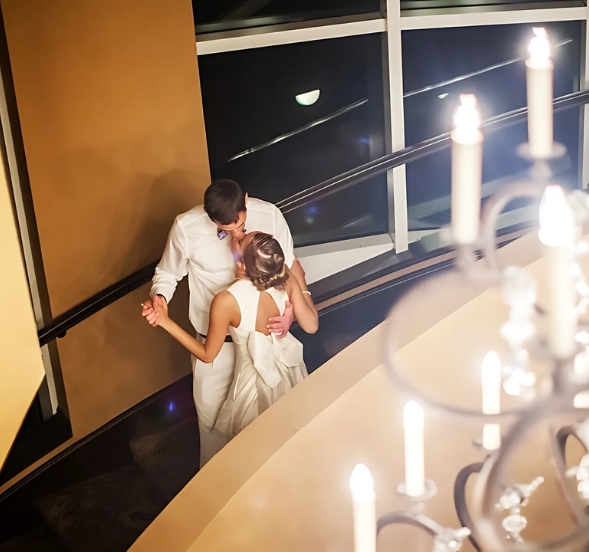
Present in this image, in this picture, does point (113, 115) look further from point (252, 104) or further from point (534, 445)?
point (534, 445)

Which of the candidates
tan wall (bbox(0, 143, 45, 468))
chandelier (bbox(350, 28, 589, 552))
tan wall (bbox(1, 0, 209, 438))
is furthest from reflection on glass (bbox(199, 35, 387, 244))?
chandelier (bbox(350, 28, 589, 552))

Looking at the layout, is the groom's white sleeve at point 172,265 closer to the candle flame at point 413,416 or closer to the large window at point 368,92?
the large window at point 368,92

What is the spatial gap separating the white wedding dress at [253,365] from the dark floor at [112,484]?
512 mm

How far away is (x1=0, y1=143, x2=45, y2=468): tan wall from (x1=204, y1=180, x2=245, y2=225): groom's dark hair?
67cm

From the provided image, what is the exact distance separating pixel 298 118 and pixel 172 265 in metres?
1.48

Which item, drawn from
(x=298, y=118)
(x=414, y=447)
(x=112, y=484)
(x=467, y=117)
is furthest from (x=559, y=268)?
(x=298, y=118)

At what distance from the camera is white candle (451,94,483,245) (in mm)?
1132

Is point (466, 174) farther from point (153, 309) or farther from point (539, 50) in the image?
point (153, 309)

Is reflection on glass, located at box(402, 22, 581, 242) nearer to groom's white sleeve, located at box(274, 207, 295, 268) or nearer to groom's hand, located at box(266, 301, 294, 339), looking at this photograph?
groom's white sleeve, located at box(274, 207, 295, 268)

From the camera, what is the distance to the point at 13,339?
269cm

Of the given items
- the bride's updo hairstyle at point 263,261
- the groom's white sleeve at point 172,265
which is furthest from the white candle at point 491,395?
the groom's white sleeve at point 172,265

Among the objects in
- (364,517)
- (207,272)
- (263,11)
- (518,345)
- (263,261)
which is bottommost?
(207,272)

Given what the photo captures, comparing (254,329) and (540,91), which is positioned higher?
(540,91)

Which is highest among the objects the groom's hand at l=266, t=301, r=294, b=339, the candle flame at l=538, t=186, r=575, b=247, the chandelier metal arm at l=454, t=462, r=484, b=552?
the candle flame at l=538, t=186, r=575, b=247
